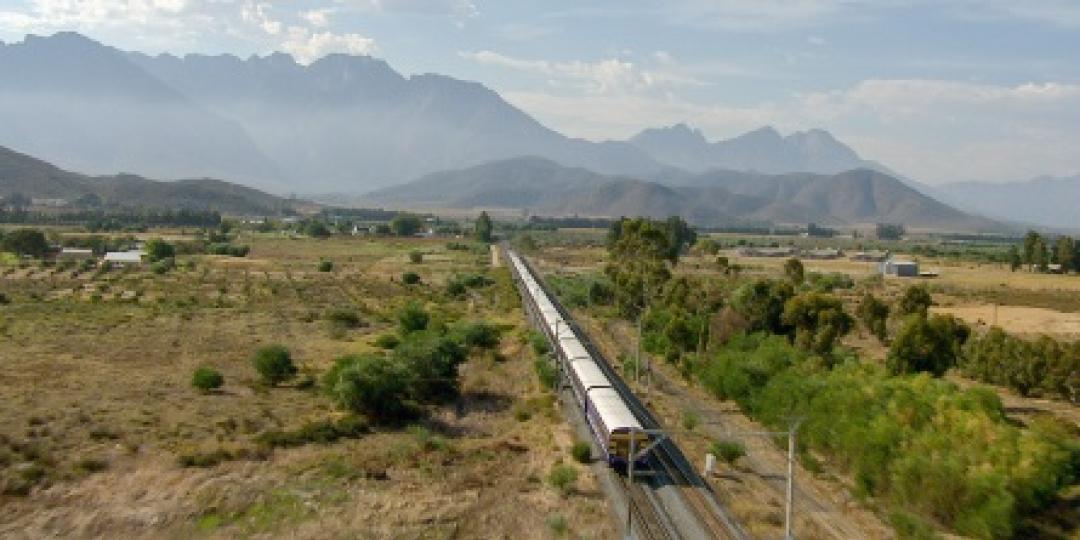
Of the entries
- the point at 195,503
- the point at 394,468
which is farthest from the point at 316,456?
the point at 195,503

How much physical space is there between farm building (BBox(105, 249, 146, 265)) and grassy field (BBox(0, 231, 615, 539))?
6280 cm

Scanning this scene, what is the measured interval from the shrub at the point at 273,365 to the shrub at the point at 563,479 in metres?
24.2

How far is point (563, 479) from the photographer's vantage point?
120 feet

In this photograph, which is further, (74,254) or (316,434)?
(74,254)

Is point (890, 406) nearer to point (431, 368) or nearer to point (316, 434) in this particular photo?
point (431, 368)

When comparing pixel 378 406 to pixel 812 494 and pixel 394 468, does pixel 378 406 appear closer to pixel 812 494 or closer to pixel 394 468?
pixel 394 468

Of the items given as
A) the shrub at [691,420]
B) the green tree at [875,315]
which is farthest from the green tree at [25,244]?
the green tree at [875,315]

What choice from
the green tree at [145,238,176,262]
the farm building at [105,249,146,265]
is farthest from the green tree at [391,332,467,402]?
the green tree at [145,238,176,262]

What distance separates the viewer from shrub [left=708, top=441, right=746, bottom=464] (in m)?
42.4

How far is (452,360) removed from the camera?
56844 mm

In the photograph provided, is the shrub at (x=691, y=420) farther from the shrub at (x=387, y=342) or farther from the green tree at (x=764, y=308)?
the shrub at (x=387, y=342)

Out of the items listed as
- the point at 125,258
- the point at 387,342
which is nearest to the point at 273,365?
the point at 387,342

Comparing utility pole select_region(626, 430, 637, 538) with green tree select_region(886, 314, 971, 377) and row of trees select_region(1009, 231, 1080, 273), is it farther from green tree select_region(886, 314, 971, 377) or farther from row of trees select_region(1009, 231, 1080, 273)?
row of trees select_region(1009, 231, 1080, 273)

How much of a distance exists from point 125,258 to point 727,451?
131m
